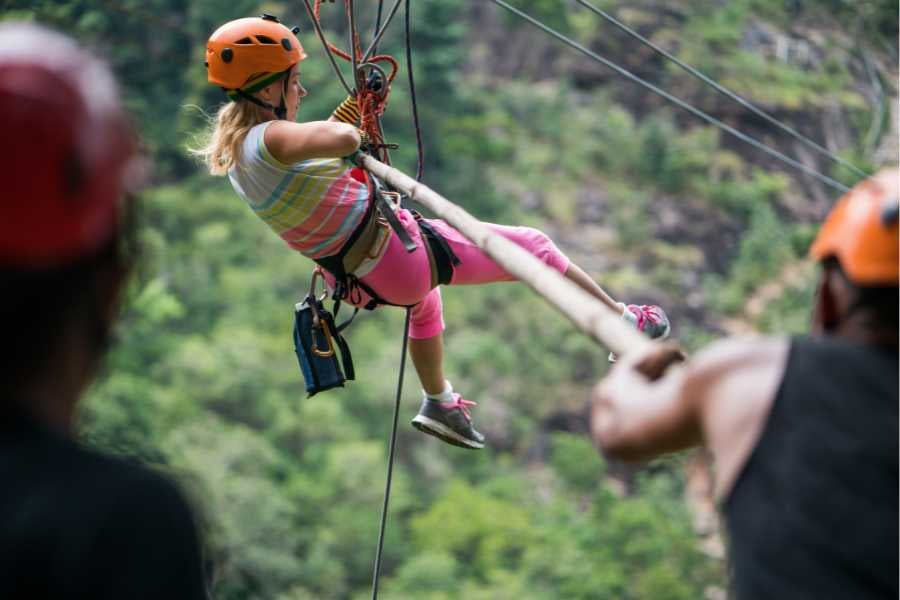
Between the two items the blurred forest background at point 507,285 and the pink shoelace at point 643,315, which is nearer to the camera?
the pink shoelace at point 643,315

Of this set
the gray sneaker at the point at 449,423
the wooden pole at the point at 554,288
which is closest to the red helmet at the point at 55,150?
the wooden pole at the point at 554,288

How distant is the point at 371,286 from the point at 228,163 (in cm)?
43

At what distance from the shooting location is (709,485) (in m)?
21.7

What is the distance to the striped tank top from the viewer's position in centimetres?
307

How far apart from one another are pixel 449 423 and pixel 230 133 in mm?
904

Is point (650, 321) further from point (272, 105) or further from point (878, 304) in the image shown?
point (878, 304)

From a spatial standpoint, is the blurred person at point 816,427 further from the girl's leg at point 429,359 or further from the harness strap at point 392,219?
the girl's leg at point 429,359

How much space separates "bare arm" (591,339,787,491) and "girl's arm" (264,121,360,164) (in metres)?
1.57

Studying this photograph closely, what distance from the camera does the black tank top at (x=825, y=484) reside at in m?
1.22

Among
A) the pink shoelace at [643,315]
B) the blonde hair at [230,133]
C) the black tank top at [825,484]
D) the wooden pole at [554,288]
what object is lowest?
the pink shoelace at [643,315]

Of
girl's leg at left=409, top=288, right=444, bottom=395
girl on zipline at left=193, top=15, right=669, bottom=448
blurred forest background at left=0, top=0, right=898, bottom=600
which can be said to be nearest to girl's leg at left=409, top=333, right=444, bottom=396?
girl's leg at left=409, top=288, right=444, bottom=395

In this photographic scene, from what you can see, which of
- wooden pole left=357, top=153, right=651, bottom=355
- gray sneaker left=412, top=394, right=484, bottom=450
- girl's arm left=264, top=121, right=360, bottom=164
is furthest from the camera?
gray sneaker left=412, top=394, right=484, bottom=450

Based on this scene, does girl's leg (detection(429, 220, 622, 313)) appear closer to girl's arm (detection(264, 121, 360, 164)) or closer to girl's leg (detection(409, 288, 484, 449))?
girl's leg (detection(409, 288, 484, 449))

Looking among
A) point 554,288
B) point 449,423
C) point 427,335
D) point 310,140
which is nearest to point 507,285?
point 449,423
